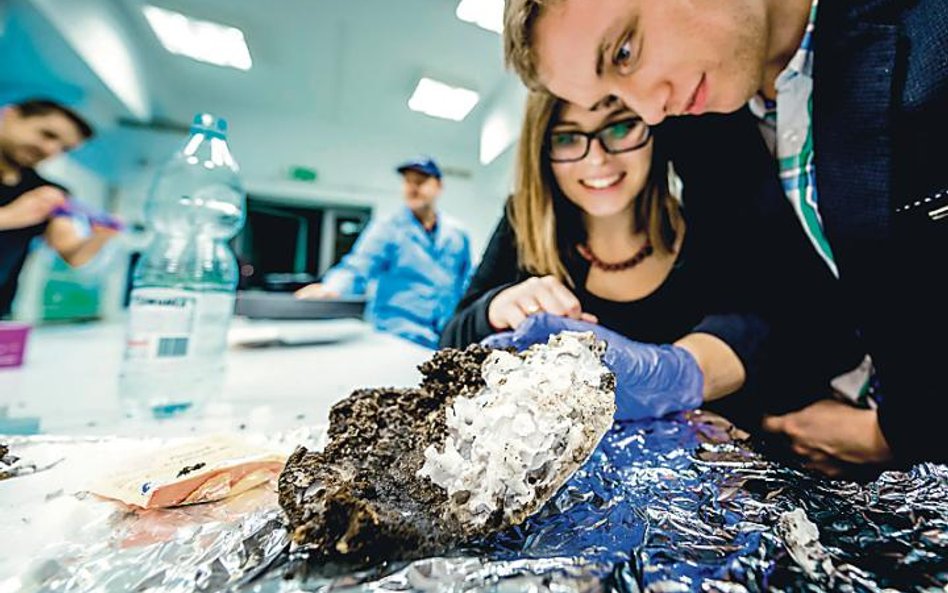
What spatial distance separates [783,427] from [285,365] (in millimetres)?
938

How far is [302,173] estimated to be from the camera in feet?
12.8

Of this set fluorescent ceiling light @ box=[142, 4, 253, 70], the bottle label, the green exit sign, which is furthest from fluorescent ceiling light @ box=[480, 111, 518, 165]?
the green exit sign

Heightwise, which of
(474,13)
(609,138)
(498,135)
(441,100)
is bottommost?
(609,138)

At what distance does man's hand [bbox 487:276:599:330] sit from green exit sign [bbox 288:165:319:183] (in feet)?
12.4

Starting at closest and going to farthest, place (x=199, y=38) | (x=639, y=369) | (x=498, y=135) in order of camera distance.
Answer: (x=639, y=369)
(x=498, y=135)
(x=199, y=38)

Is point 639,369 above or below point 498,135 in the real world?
below

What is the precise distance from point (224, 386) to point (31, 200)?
41.5 inches

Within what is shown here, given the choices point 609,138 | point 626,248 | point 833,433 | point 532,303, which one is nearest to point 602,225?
point 626,248

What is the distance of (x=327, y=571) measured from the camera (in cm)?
21

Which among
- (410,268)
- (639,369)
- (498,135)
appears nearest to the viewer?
(639,369)

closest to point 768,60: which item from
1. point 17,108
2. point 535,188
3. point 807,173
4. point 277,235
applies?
point 807,173

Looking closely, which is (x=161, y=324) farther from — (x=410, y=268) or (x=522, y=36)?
(x=410, y=268)

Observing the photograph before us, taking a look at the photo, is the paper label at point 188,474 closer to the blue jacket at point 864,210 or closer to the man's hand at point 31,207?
the blue jacket at point 864,210

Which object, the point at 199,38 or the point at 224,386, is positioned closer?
the point at 224,386
